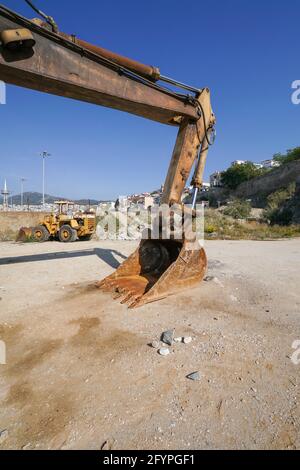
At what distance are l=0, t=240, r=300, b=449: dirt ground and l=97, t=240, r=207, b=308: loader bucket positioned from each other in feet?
0.58

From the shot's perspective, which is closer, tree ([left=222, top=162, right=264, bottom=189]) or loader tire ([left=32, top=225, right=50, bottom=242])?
loader tire ([left=32, top=225, right=50, bottom=242])

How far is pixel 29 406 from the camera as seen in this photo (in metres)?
1.90

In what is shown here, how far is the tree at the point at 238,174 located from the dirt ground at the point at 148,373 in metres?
51.4

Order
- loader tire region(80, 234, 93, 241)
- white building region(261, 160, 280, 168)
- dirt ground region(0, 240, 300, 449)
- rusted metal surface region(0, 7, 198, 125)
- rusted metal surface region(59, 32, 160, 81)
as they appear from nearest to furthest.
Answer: dirt ground region(0, 240, 300, 449) < rusted metal surface region(0, 7, 198, 125) < rusted metal surface region(59, 32, 160, 81) < loader tire region(80, 234, 93, 241) < white building region(261, 160, 280, 168)

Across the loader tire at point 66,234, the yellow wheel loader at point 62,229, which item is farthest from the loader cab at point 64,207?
the loader tire at point 66,234

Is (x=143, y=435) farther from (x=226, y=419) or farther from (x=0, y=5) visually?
(x=0, y=5)

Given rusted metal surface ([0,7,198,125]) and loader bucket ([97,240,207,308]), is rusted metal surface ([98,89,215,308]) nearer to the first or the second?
loader bucket ([97,240,207,308])

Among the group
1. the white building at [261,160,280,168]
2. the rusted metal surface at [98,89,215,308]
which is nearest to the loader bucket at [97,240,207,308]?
the rusted metal surface at [98,89,215,308]

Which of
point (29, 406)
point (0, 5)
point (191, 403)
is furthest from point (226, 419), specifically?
point (0, 5)

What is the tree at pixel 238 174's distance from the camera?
5253 centimetres

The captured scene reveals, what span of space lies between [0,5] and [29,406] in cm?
324

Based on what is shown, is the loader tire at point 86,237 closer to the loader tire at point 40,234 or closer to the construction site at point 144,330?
the loader tire at point 40,234

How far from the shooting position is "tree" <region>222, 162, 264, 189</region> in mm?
52531

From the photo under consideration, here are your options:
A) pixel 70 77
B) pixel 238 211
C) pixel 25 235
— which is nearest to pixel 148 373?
pixel 70 77
